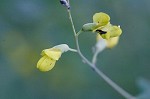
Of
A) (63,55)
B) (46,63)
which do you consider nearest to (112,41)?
(46,63)

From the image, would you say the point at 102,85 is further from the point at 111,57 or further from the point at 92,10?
the point at 92,10

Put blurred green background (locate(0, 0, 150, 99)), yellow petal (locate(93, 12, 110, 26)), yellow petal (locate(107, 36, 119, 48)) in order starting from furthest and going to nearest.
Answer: blurred green background (locate(0, 0, 150, 99)), yellow petal (locate(107, 36, 119, 48)), yellow petal (locate(93, 12, 110, 26))

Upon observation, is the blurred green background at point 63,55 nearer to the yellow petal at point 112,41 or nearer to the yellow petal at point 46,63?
the yellow petal at point 112,41

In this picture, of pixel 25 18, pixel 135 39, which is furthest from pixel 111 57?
pixel 25 18

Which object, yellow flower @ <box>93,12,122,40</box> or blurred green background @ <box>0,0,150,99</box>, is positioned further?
blurred green background @ <box>0,0,150,99</box>

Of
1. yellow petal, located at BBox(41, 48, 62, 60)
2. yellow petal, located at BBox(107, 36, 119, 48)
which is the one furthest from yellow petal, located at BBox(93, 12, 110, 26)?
yellow petal, located at BBox(107, 36, 119, 48)

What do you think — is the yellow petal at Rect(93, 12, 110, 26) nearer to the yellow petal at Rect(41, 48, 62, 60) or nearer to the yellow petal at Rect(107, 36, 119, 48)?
the yellow petal at Rect(41, 48, 62, 60)

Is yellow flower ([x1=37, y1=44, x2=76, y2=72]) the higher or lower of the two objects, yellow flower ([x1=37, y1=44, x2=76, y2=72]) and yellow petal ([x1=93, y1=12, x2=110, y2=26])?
the lower

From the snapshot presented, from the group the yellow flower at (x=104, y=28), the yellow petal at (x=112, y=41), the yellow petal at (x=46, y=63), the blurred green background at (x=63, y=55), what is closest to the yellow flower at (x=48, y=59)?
the yellow petal at (x=46, y=63)

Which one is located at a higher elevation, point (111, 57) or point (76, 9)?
point (76, 9)
